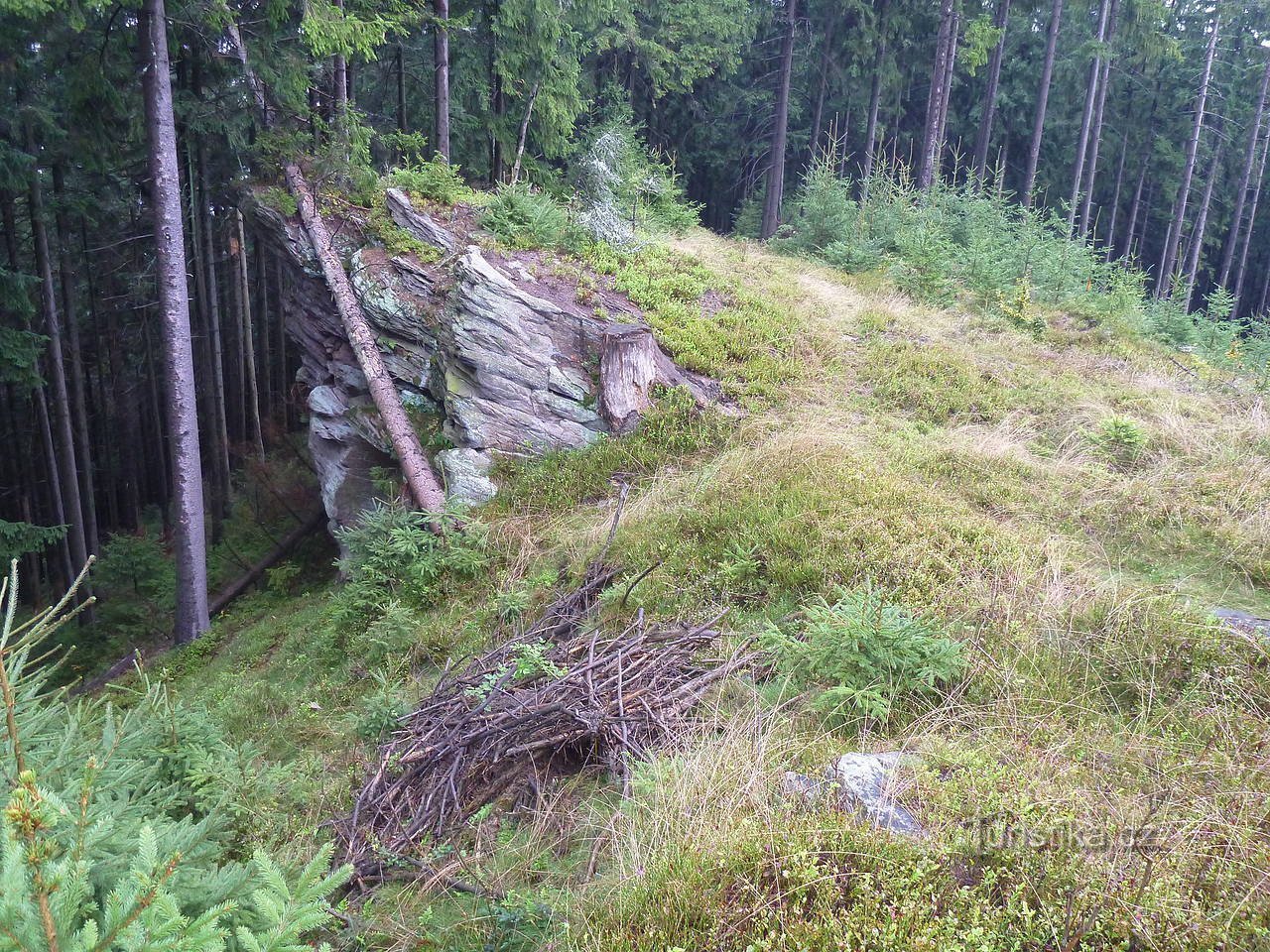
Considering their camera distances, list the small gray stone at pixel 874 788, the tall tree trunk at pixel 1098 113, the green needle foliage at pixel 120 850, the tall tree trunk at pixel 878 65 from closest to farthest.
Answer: the green needle foliage at pixel 120 850
the small gray stone at pixel 874 788
the tall tree trunk at pixel 878 65
the tall tree trunk at pixel 1098 113

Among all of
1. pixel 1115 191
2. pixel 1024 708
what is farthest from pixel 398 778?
pixel 1115 191

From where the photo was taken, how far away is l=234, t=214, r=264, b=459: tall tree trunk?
58.3ft

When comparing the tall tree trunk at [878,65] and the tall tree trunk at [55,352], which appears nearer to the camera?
the tall tree trunk at [55,352]

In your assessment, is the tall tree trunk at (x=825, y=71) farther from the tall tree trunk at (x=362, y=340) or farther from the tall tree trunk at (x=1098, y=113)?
the tall tree trunk at (x=362, y=340)

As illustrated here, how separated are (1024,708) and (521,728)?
2.58m

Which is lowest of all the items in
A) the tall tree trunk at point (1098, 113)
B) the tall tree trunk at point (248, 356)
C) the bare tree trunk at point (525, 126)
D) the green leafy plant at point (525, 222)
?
the tall tree trunk at point (248, 356)

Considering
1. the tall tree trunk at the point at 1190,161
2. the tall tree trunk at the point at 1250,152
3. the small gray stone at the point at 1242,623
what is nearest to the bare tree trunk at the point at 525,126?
the small gray stone at the point at 1242,623

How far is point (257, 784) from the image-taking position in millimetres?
3551

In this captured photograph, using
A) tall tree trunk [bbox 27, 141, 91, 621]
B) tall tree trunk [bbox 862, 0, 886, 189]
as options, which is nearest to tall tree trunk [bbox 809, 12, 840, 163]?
tall tree trunk [bbox 862, 0, 886, 189]

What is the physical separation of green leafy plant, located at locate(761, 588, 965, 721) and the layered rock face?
454cm

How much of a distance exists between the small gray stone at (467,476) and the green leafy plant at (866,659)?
14.9 feet

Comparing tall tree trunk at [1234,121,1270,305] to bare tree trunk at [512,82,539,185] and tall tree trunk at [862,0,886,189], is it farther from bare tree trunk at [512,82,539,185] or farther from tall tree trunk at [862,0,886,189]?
bare tree trunk at [512,82,539,185]

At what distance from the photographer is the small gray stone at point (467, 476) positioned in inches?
312

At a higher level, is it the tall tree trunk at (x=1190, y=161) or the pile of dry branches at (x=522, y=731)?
the tall tree trunk at (x=1190, y=161)
